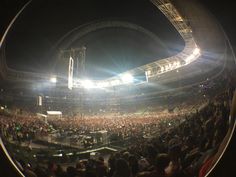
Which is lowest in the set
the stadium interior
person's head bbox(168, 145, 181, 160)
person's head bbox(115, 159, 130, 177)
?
person's head bbox(115, 159, 130, 177)

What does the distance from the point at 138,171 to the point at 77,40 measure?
29.3 inches

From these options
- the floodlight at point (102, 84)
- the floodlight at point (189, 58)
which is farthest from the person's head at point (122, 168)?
the floodlight at point (189, 58)

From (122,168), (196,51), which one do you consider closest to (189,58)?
(196,51)

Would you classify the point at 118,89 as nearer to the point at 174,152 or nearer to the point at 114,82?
the point at 114,82

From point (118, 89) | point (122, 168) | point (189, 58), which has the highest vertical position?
point (189, 58)

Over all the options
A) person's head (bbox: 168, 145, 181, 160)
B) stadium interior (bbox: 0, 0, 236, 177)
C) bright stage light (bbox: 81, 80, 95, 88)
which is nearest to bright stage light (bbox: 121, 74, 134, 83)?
stadium interior (bbox: 0, 0, 236, 177)

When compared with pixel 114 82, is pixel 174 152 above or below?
below

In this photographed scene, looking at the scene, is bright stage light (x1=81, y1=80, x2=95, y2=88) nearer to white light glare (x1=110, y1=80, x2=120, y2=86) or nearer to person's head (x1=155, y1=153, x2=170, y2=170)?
white light glare (x1=110, y1=80, x2=120, y2=86)

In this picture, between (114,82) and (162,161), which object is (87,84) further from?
(162,161)

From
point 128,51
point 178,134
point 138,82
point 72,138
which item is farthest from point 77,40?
point 178,134

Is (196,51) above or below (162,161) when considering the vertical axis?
above

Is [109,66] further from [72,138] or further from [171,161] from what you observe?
[171,161]

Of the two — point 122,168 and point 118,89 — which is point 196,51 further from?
point 122,168

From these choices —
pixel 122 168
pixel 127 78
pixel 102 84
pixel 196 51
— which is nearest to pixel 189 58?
pixel 196 51
